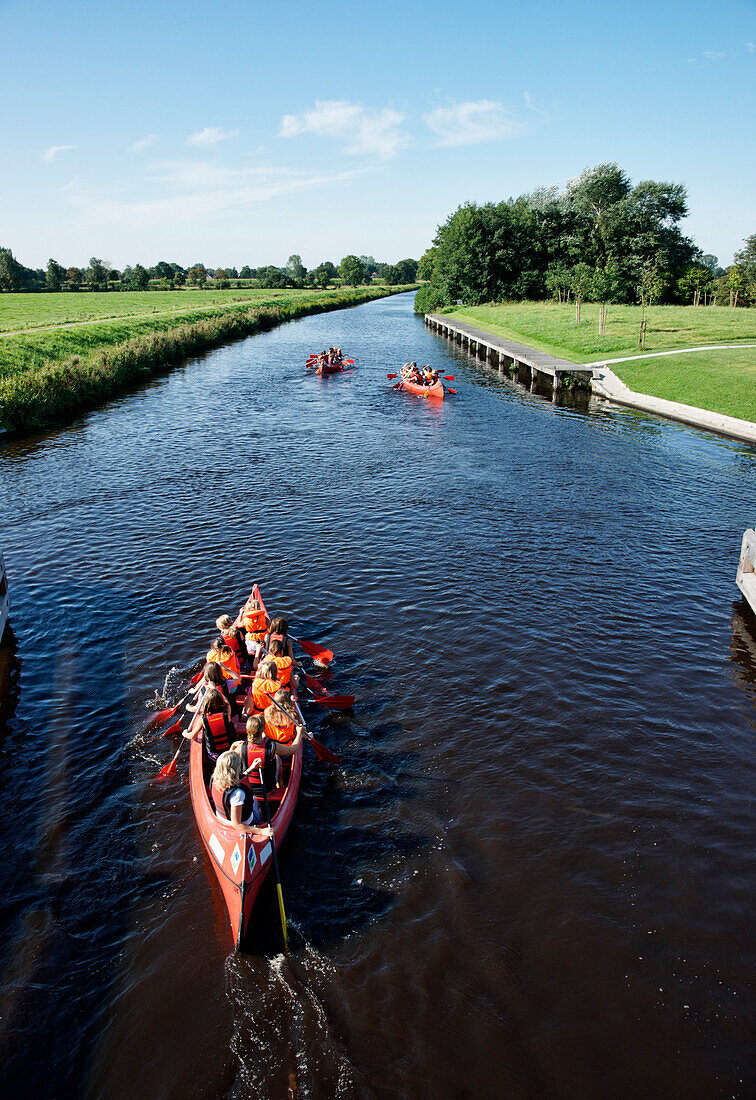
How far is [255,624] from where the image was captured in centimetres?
1270

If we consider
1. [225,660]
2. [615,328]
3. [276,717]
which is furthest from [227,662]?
[615,328]

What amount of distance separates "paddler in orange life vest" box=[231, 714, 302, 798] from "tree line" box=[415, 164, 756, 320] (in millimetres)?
71068

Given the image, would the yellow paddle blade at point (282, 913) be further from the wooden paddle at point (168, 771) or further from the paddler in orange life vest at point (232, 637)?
the paddler in orange life vest at point (232, 637)

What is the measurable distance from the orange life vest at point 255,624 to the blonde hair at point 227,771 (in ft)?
13.4

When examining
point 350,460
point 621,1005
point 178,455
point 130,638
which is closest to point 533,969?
point 621,1005

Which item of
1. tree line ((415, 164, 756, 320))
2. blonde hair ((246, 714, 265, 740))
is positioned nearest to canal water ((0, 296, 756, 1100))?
blonde hair ((246, 714, 265, 740))

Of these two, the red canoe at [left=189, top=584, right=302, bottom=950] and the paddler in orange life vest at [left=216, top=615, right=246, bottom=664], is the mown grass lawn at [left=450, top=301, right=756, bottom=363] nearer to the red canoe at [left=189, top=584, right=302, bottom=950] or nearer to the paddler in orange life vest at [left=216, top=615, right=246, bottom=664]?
the paddler in orange life vest at [left=216, top=615, right=246, bottom=664]

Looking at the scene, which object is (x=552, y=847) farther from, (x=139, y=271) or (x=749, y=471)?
(x=139, y=271)

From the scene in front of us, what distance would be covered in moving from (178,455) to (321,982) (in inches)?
897

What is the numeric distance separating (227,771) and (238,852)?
40.4 inches

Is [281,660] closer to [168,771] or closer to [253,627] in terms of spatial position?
[253,627]

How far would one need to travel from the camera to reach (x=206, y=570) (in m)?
17.1

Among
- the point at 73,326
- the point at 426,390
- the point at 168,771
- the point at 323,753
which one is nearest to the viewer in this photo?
the point at 168,771

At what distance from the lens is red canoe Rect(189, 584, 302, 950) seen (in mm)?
7559
